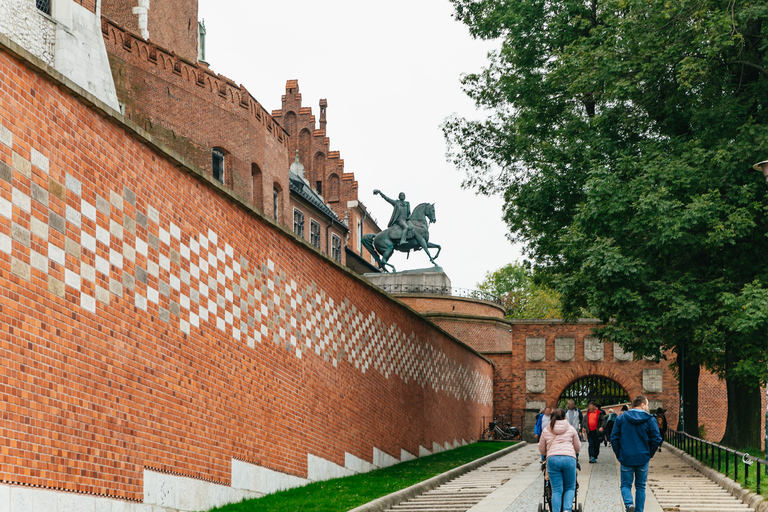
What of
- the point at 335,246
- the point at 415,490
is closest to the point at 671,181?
the point at 415,490

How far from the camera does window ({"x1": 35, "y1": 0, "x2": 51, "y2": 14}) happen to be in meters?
19.3

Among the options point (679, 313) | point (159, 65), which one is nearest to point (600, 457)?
point (679, 313)

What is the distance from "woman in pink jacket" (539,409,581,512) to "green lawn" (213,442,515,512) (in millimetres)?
2739

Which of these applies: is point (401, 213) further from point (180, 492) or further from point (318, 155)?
point (180, 492)

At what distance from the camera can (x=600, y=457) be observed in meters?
23.3

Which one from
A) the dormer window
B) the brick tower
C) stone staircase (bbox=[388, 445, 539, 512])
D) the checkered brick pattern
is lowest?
stone staircase (bbox=[388, 445, 539, 512])

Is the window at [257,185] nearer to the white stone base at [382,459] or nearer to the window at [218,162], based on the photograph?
the window at [218,162]

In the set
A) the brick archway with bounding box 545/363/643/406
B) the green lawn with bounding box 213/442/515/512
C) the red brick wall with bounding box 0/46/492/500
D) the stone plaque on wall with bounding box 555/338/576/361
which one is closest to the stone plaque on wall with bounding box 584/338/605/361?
the brick archway with bounding box 545/363/643/406

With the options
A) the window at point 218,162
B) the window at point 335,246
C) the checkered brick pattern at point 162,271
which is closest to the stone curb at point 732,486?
the checkered brick pattern at point 162,271

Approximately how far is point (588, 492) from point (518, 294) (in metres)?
66.3

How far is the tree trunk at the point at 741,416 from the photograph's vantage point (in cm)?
2005

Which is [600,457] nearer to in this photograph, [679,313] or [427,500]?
[679,313]

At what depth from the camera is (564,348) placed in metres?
38.9

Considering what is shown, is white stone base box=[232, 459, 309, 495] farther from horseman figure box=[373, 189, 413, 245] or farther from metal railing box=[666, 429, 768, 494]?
horseman figure box=[373, 189, 413, 245]
